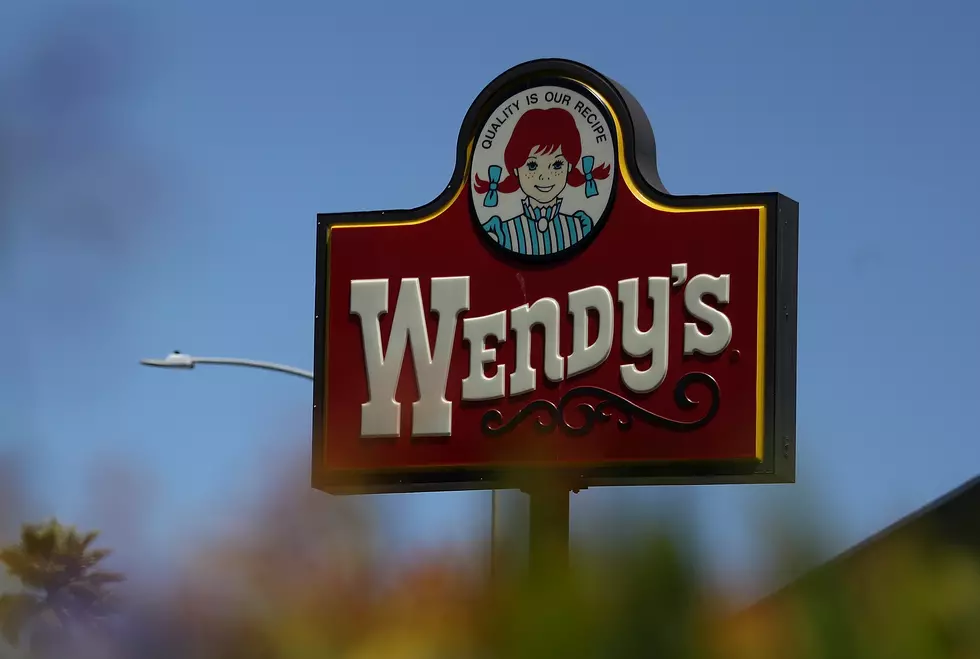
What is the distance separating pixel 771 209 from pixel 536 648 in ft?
26.9

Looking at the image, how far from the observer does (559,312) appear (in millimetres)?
9781

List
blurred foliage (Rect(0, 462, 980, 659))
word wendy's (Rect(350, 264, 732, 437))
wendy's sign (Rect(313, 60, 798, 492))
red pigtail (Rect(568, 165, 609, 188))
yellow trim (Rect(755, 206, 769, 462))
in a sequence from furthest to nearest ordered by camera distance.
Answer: red pigtail (Rect(568, 165, 609, 188)), word wendy's (Rect(350, 264, 732, 437)), wendy's sign (Rect(313, 60, 798, 492)), yellow trim (Rect(755, 206, 769, 462)), blurred foliage (Rect(0, 462, 980, 659))

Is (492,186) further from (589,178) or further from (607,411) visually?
(607,411)

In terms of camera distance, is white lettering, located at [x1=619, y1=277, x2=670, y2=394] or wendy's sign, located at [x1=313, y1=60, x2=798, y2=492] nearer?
Answer: wendy's sign, located at [x1=313, y1=60, x2=798, y2=492]

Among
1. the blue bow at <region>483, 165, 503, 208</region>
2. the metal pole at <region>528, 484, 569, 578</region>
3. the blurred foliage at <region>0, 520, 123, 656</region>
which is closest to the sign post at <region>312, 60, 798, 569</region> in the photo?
the blue bow at <region>483, 165, 503, 208</region>

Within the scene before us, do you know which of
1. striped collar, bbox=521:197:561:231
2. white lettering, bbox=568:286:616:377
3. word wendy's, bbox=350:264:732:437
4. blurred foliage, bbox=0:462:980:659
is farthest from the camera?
striped collar, bbox=521:197:561:231

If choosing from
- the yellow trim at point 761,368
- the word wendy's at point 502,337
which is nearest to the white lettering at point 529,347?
the word wendy's at point 502,337

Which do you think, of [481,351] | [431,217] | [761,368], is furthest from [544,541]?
[431,217]

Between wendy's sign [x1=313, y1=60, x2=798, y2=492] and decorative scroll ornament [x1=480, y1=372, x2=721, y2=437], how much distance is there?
1 cm

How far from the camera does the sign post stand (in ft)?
30.7

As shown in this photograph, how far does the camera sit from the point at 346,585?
154 cm

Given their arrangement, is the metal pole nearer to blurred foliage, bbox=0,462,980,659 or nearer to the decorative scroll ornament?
blurred foliage, bbox=0,462,980,659

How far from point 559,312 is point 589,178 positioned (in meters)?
0.85

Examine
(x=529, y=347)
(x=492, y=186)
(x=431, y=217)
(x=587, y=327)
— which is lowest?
(x=529, y=347)
